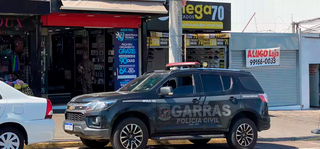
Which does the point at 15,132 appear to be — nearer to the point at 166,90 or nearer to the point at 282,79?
the point at 166,90

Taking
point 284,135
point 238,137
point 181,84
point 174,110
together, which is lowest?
point 284,135

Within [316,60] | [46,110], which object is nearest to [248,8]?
[316,60]

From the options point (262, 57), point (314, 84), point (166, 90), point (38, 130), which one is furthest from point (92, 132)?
point (314, 84)

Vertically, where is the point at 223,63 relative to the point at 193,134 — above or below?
above

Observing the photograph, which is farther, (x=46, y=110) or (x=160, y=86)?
(x=160, y=86)

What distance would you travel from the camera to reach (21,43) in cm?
1477

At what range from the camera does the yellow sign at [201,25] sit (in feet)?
60.8

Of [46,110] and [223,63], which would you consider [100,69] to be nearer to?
[223,63]

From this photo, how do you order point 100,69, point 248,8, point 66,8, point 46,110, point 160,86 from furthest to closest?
point 248,8, point 100,69, point 66,8, point 160,86, point 46,110

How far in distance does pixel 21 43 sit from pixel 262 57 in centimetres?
1008

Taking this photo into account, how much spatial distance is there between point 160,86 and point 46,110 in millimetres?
2437

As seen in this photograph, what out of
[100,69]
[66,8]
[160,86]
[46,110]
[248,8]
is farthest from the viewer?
[248,8]

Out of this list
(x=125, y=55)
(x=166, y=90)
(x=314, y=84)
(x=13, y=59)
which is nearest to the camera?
A: (x=166, y=90)

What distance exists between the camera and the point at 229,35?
18.0 metres
